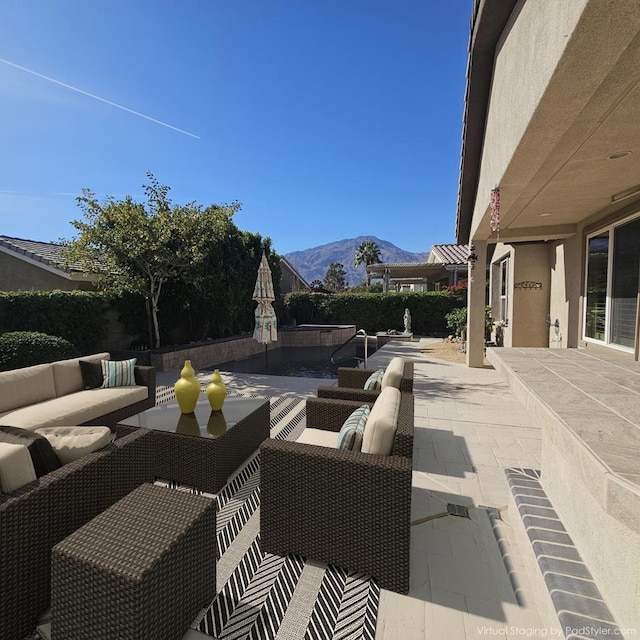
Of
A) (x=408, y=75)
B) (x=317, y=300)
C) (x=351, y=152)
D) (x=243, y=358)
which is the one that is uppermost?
(x=351, y=152)

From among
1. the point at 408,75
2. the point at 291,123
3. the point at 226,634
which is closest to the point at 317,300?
the point at 291,123

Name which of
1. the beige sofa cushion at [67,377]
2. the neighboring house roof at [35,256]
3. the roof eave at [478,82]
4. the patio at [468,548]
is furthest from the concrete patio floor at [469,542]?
the neighboring house roof at [35,256]

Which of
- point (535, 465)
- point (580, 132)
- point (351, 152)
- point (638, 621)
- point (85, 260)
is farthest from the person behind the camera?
point (351, 152)

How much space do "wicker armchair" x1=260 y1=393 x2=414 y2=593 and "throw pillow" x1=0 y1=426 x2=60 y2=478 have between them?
54.8 inches

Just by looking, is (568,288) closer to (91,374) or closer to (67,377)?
(91,374)

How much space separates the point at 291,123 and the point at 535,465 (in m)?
13.4

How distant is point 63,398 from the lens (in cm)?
420

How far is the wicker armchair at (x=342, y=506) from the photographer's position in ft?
6.43

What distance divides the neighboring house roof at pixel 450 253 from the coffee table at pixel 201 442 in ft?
52.4

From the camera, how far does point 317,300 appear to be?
18.4m

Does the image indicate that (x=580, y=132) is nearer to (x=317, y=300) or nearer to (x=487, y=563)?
(x=487, y=563)

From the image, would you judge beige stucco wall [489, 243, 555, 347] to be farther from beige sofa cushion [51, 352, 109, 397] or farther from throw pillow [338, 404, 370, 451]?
beige sofa cushion [51, 352, 109, 397]

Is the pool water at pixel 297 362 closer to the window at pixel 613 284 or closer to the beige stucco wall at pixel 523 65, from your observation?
the window at pixel 613 284

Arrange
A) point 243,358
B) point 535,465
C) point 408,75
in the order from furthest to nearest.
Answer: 1. point 243,358
2. point 408,75
3. point 535,465
